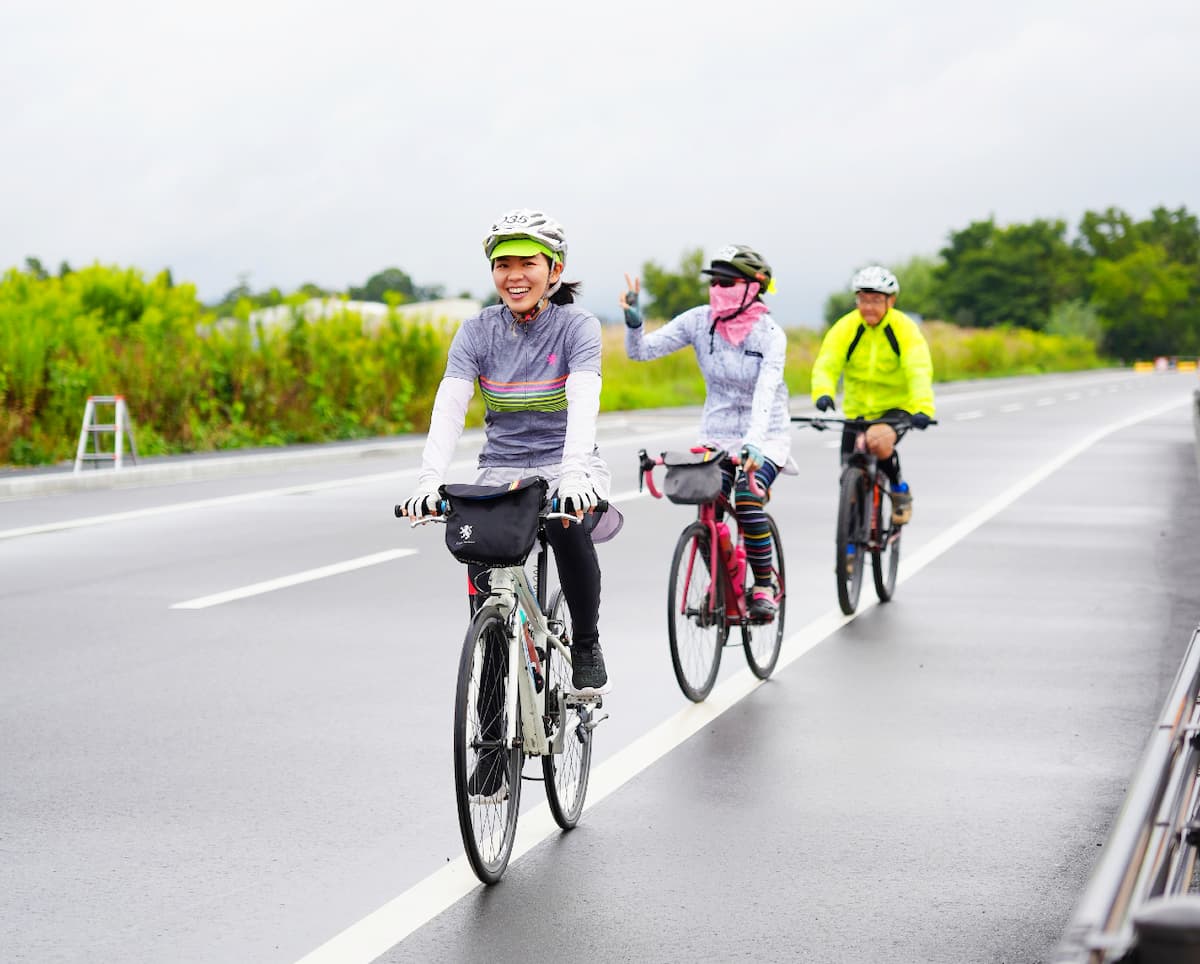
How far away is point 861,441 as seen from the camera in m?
9.47

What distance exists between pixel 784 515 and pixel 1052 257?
125 metres

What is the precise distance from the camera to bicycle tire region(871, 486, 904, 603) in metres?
9.66

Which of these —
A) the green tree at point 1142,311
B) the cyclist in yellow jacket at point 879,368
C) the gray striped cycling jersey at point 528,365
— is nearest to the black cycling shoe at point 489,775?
the gray striped cycling jersey at point 528,365

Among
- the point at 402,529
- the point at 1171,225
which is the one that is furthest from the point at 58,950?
the point at 1171,225

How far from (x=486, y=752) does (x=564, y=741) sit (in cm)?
53

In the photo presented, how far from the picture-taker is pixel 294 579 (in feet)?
35.3

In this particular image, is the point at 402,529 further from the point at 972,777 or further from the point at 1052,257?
the point at 1052,257

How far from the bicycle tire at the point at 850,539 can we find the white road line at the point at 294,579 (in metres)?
3.46

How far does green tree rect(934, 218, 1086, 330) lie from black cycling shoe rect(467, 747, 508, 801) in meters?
118

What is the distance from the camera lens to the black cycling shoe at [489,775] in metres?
4.62

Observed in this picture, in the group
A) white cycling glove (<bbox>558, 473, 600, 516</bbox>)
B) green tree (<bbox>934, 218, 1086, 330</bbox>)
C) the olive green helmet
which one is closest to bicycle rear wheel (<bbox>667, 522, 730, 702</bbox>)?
the olive green helmet

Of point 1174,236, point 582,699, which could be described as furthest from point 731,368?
point 1174,236

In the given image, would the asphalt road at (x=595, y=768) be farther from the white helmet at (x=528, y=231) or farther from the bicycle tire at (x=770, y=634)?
the white helmet at (x=528, y=231)

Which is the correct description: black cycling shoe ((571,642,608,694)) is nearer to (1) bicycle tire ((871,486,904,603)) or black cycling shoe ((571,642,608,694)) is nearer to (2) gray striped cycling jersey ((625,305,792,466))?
(2) gray striped cycling jersey ((625,305,792,466))
